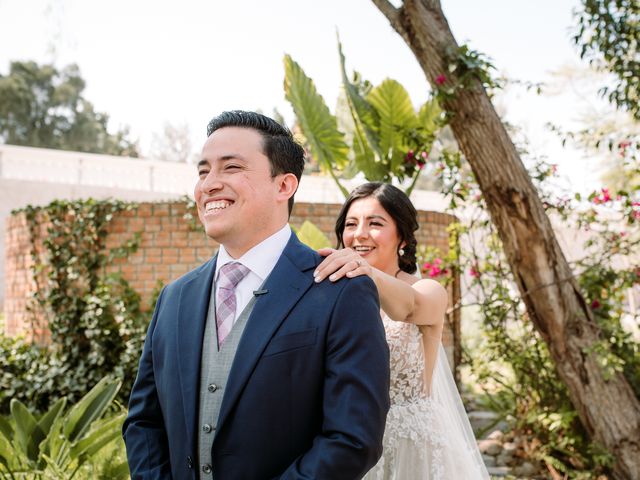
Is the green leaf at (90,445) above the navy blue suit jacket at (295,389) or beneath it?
beneath

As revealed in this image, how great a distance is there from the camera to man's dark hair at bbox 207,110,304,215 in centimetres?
173

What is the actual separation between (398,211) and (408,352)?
61cm

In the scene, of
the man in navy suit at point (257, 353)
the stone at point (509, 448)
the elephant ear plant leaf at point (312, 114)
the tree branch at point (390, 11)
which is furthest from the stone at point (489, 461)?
the man in navy suit at point (257, 353)

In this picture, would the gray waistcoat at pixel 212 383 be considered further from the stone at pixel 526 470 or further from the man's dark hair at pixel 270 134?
the stone at pixel 526 470

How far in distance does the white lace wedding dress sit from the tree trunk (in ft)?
8.29

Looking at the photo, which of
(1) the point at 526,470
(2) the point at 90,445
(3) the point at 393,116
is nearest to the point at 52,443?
(2) the point at 90,445

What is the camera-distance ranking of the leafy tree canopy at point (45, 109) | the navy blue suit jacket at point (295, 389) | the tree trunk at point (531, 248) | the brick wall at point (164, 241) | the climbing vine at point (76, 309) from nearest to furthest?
the navy blue suit jacket at point (295, 389)
the tree trunk at point (531, 248)
the climbing vine at point (76, 309)
the brick wall at point (164, 241)
the leafy tree canopy at point (45, 109)

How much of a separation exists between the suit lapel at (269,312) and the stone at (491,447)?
5.19 meters

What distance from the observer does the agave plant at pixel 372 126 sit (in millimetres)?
7102

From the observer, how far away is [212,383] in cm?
162

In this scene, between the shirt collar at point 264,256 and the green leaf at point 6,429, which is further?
the green leaf at point 6,429

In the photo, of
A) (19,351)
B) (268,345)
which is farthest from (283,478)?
(19,351)

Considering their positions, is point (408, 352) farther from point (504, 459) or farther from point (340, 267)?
point (504, 459)

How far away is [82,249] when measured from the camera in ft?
25.5
